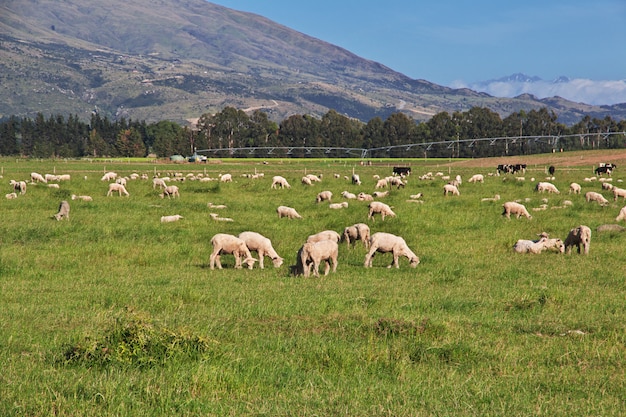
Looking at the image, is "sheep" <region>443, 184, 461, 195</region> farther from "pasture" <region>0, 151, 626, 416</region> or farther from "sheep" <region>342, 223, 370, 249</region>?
"sheep" <region>342, 223, 370, 249</region>

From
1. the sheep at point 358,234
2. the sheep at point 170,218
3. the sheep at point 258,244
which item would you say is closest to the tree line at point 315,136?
the sheep at point 170,218

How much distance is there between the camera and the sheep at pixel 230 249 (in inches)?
867

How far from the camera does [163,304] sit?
15.6 metres

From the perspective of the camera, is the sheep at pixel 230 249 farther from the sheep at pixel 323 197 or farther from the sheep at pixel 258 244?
the sheep at pixel 323 197

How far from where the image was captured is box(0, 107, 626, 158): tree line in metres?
161

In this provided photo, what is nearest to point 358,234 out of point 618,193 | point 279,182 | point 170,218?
point 170,218

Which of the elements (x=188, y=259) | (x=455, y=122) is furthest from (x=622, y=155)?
(x=188, y=259)

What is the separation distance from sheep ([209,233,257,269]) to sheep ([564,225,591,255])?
11396 millimetres

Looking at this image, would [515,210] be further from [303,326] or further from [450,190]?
[303,326]

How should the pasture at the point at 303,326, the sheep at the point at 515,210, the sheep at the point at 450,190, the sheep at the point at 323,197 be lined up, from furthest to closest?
the sheep at the point at 450,190 → the sheep at the point at 323,197 → the sheep at the point at 515,210 → the pasture at the point at 303,326

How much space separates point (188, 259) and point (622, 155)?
92.0 meters

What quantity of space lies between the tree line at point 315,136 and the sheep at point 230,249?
447 feet

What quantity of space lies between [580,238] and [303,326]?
14.3 m

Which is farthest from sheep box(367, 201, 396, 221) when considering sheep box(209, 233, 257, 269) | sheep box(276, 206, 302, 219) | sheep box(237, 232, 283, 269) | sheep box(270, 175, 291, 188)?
sheep box(270, 175, 291, 188)
